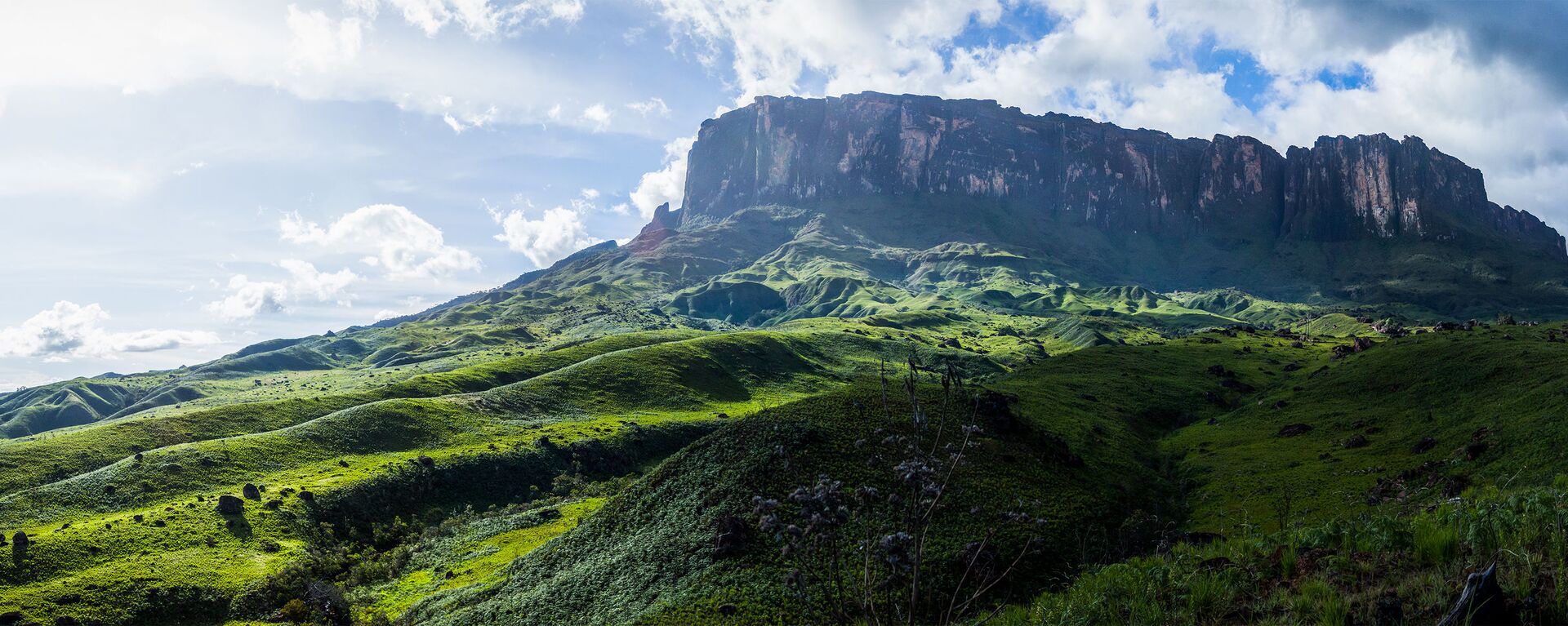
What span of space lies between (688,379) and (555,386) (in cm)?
3325

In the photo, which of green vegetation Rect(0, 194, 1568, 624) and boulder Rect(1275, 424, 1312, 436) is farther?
boulder Rect(1275, 424, 1312, 436)

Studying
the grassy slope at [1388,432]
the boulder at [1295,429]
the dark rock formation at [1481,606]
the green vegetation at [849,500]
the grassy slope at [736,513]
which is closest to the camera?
the dark rock formation at [1481,606]

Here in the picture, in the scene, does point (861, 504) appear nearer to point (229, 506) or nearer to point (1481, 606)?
point (1481, 606)

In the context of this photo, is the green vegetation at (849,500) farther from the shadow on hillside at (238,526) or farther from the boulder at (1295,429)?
the boulder at (1295,429)

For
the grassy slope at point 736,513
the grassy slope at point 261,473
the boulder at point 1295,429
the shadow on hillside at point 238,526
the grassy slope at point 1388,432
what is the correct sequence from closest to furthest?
the grassy slope at point 736,513 < the grassy slope at point 1388,432 < the grassy slope at point 261,473 < the shadow on hillside at point 238,526 < the boulder at point 1295,429

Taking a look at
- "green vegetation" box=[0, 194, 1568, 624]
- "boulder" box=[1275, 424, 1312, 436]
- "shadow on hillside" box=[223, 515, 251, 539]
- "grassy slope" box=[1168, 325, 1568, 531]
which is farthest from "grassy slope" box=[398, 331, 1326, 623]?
"shadow on hillside" box=[223, 515, 251, 539]

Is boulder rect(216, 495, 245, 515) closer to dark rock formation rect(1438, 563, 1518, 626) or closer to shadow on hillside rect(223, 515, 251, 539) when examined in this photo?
shadow on hillside rect(223, 515, 251, 539)

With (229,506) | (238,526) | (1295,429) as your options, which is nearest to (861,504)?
(238,526)

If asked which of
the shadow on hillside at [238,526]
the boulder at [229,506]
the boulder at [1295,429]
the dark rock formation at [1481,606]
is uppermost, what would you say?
the dark rock formation at [1481,606]

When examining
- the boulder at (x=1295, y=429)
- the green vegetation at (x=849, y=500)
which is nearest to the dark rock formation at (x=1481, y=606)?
the green vegetation at (x=849, y=500)

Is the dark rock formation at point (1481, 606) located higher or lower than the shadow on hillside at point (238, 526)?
higher

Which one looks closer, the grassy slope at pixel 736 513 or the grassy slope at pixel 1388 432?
the grassy slope at pixel 736 513

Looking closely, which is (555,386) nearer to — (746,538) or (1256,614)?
(746,538)

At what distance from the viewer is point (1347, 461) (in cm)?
7719
